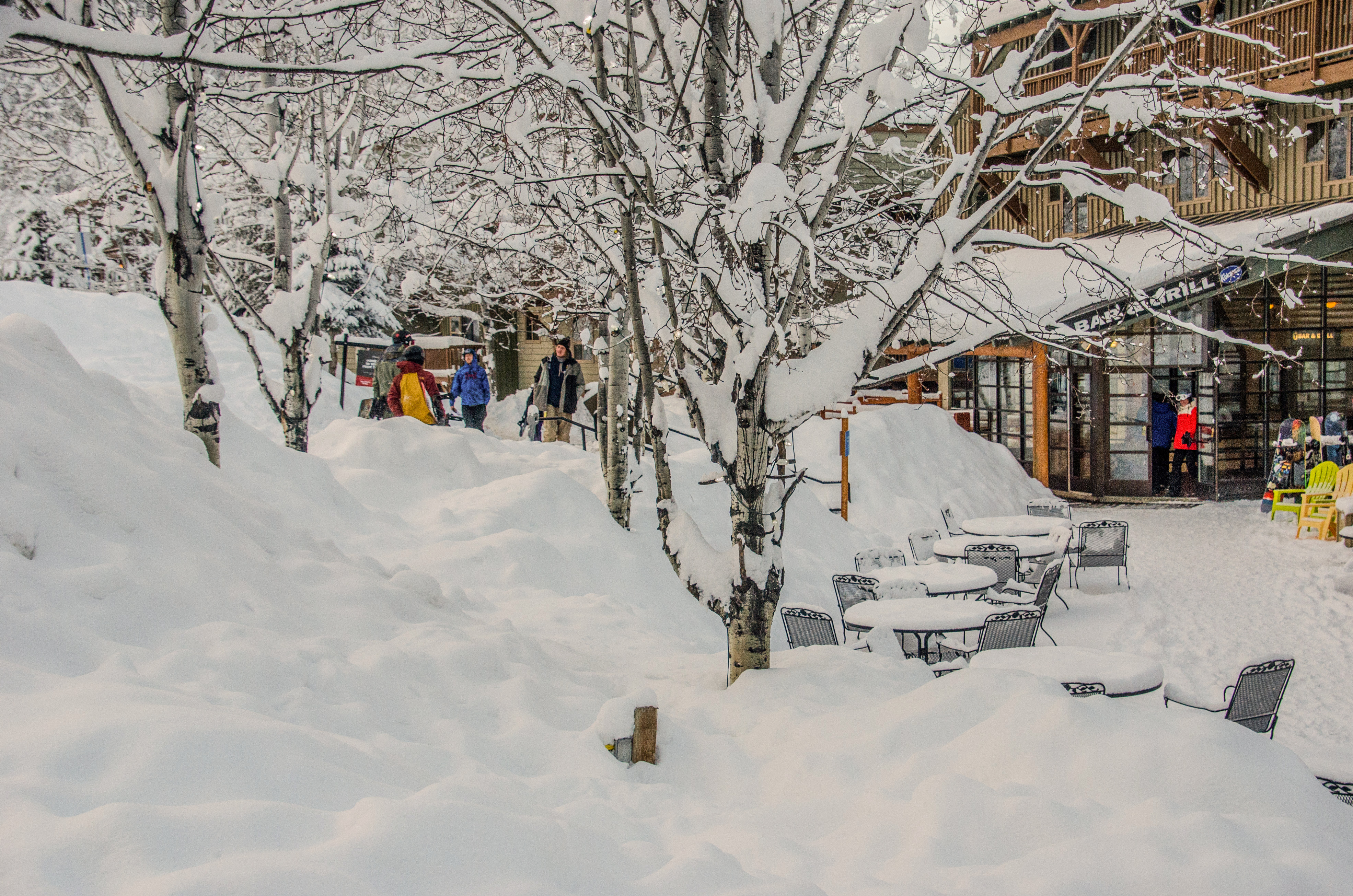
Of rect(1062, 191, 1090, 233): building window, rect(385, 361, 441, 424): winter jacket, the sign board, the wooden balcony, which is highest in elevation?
the wooden balcony

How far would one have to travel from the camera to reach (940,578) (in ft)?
25.9

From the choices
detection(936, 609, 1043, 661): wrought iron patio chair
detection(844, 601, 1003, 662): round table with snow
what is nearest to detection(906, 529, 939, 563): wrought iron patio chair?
detection(844, 601, 1003, 662): round table with snow

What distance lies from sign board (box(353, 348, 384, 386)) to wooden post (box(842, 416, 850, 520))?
32.1 feet

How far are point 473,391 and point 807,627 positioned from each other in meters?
8.03

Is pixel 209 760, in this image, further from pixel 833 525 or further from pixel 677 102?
pixel 833 525

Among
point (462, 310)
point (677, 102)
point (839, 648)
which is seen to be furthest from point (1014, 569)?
point (462, 310)

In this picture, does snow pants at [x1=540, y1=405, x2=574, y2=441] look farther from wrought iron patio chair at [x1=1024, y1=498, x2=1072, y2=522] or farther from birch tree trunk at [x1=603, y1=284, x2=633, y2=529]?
wrought iron patio chair at [x1=1024, y1=498, x2=1072, y2=522]

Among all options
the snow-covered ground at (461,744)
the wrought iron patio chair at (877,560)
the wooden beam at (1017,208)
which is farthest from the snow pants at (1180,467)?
the snow-covered ground at (461,744)

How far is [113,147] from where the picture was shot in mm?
11336

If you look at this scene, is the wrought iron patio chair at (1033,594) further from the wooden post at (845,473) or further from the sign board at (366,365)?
the sign board at (366,365)

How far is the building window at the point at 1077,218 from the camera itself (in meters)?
18.8

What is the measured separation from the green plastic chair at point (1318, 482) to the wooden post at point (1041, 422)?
428 centimetres

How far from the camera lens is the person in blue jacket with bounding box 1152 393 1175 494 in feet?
55.2

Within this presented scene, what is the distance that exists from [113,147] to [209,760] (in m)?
11.9
